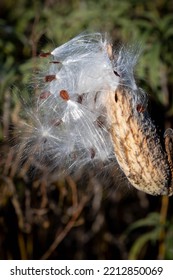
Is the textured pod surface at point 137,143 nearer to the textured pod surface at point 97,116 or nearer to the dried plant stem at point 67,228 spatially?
the textured pod surface at point 97,116

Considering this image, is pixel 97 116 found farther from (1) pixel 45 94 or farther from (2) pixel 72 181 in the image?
(2) pixel 72 181

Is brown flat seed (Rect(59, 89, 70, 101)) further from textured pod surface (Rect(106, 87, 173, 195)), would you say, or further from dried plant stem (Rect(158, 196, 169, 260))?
dried plant stem (Rect(158, 196, 169, 260))

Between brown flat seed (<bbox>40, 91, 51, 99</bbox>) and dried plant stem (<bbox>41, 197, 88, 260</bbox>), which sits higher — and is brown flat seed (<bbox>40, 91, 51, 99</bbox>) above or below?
above

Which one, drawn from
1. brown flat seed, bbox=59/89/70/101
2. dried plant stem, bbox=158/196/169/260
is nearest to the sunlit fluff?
brown flat seed, bbox=59/89/70/101

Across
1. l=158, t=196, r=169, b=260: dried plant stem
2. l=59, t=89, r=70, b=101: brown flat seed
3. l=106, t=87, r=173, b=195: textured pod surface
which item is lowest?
l=158, t=196, r=169, b=260: dried plant stem

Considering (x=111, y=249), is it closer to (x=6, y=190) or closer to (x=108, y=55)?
(x=6, y=190)
